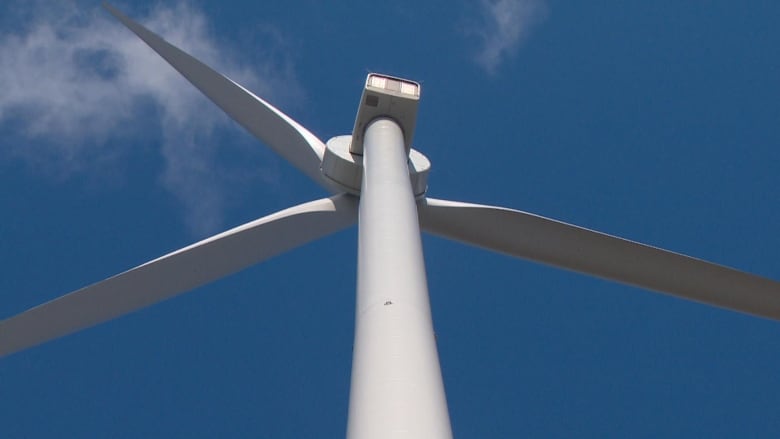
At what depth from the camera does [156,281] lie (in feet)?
43.2

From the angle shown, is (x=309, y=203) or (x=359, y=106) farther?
(x=359, y=106)

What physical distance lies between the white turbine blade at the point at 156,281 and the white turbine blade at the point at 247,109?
9.47ft

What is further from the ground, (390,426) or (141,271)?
(141,271)

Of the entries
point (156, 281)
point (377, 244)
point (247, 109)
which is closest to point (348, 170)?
point (247, 109)

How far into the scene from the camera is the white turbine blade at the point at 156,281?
514 inches

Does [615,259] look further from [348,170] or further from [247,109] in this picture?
[247,109]

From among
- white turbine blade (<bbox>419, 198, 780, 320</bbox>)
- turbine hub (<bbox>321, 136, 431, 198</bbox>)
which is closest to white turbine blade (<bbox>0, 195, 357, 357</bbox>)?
turbine hub (<bbox>321, 136, 431, 198</bbox>)

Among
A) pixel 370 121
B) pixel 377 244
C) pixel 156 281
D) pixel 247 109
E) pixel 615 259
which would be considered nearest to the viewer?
pixel 377 244

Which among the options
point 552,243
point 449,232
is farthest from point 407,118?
point 552,243

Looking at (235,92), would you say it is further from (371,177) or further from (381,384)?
(381,384)

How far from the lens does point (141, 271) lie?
42.6 feet

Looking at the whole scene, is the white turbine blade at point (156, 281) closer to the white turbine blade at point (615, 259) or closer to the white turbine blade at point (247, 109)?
the white turbine blade at point (247, 109)

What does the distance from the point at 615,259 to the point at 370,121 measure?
15.2 ft

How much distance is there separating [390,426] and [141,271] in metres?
7.74
